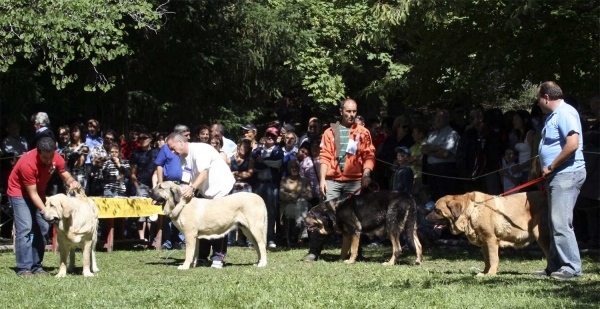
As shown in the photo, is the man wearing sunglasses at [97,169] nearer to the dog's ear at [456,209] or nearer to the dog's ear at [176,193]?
the dog's ear at [176,193]

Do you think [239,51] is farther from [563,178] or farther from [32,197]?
[563,178]

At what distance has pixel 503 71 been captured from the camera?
17766 millimetres

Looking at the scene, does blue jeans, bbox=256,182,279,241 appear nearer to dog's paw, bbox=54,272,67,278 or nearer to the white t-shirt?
the white t-shirt

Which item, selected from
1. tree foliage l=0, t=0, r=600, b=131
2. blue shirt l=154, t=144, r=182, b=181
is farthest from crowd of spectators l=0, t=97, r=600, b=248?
tree foliage l=0, t=0, r=600, b=131

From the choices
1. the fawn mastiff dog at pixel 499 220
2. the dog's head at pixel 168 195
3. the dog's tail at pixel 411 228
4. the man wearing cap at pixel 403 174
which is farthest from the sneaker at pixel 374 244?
the fawn mastiff dog at pixel 499 220

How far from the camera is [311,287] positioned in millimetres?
8570

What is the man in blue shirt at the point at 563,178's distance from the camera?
891 cm

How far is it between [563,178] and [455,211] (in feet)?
4.17

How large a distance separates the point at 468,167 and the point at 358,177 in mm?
2593

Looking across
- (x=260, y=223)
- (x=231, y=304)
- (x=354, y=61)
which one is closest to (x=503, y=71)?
(x=260, y=223)

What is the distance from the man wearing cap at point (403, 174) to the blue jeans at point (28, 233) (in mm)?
5477

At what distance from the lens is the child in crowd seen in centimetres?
1314

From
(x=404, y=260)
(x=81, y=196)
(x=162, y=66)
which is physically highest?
(x=162, y=66)

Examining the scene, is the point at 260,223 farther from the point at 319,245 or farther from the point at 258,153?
the point at 258,153
